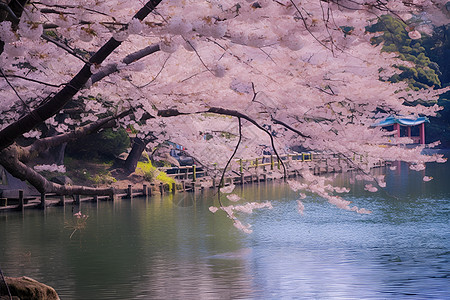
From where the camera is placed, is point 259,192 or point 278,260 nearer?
point 278,260

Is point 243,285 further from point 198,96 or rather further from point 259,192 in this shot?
point 259,192

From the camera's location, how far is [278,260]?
1316cm

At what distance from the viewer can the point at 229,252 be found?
14070mm

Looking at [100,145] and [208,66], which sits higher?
[100,145]

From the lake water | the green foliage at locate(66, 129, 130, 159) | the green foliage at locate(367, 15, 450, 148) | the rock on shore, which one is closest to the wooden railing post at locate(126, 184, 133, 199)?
the lake water

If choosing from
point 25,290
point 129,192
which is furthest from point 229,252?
point 129,192

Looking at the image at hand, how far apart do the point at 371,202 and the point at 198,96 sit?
1857 cm

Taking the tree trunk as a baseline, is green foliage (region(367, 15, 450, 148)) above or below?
above

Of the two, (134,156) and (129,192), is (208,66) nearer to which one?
(129,192)

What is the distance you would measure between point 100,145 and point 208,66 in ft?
65.5

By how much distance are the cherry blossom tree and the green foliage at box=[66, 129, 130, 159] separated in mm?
15667

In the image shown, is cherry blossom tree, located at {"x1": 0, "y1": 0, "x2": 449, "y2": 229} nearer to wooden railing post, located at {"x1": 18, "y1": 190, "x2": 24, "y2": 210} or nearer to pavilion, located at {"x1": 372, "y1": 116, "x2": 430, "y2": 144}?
wooden railing post, located at {"x1": 18, "y1": 190, "x2": 24, "y2": 210}

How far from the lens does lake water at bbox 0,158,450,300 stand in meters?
10.8

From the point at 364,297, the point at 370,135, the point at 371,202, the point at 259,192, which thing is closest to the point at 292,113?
the point at 370,135
